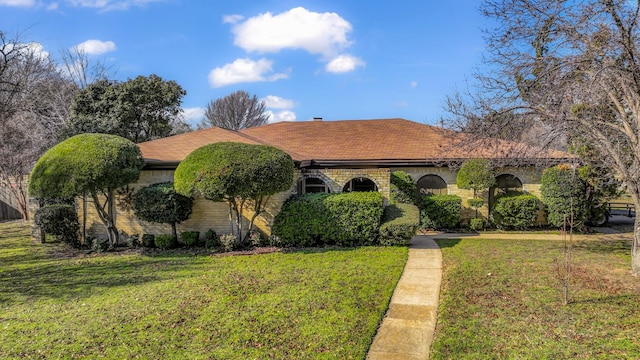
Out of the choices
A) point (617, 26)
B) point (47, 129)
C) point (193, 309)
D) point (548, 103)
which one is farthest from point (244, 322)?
point (47, 129)

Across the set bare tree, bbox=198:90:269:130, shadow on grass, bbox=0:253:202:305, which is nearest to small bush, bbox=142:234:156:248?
shadow on grass, bbox=0:253:202:305

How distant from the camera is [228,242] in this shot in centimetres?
1142

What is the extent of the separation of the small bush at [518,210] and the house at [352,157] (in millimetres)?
945

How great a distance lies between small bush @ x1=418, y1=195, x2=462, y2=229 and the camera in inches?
592

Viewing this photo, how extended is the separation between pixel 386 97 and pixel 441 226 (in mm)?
5632

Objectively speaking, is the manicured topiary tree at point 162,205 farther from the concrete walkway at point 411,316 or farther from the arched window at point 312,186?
the concrete walkway at point 411,316

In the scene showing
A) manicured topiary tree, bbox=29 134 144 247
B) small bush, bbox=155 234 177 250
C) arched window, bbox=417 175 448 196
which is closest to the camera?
manicured topiary tree, bbox=29 134 144 247

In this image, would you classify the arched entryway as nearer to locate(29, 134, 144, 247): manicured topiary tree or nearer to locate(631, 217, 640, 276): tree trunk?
locate(631, 217, 640, 276): tree trunk

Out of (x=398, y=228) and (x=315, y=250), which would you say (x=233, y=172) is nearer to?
(x=315, y=250)

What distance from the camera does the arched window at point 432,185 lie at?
630 inches

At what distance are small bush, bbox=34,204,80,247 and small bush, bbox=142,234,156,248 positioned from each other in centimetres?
242

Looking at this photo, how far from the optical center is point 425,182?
16.0 metres

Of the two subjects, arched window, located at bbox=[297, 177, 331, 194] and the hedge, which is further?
arched window, located at bbox=[297, 177, 331, 194]

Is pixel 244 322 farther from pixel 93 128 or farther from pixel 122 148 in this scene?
pixel 93 128
